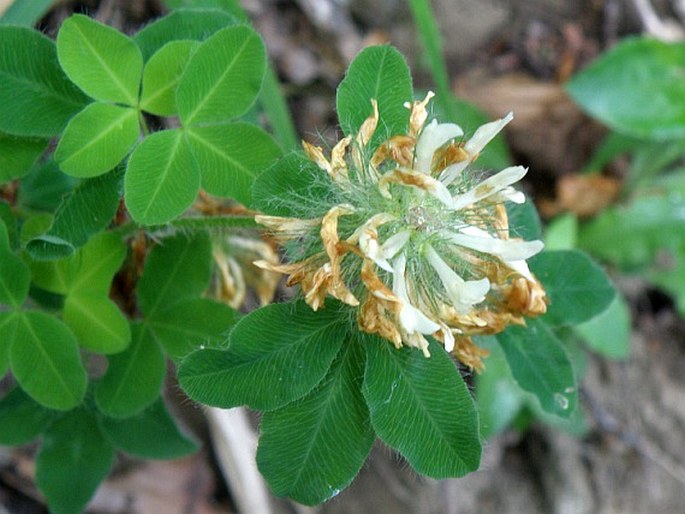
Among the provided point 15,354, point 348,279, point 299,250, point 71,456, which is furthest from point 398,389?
point 71,456

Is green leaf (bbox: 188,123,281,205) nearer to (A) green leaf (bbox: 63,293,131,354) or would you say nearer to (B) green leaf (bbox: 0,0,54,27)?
(A) green leaf (bbox: 63,293,131,354)

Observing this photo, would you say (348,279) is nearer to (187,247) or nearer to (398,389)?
(398,389)

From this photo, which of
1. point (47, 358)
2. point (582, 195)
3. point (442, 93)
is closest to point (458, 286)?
point (47, 358)

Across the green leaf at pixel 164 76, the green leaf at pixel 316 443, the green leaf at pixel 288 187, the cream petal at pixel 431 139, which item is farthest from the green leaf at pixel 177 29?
the green leaf at pixel 316 443

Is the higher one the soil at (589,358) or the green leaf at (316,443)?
the green leaf at (316,443)

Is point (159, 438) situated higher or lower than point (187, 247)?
lower

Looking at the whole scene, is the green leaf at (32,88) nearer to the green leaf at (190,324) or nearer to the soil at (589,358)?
the green leaf at (190,324)
